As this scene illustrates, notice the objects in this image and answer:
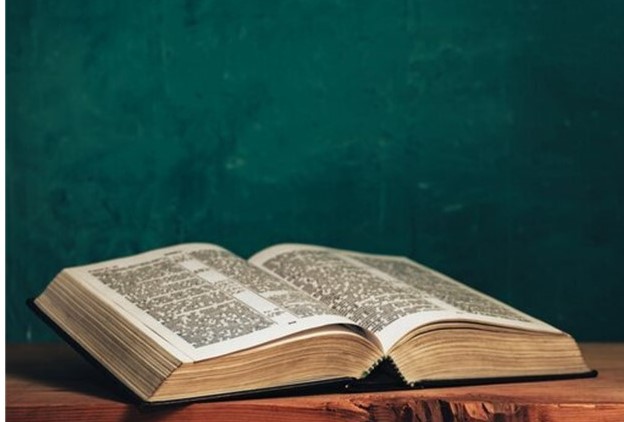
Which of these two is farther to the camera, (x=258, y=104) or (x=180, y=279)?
(x=258, y=104)

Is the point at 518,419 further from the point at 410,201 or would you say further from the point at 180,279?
the point at 410,201

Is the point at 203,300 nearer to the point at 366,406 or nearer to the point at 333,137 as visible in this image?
the point at 366,406

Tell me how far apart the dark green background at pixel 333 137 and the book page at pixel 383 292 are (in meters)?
0.17

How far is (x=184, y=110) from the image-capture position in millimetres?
1425

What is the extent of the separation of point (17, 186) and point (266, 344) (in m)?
0.61

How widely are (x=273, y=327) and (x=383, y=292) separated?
169 millimetres

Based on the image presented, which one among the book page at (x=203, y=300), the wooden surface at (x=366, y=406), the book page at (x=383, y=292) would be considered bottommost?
the wooden surface at (x=366, y=406)

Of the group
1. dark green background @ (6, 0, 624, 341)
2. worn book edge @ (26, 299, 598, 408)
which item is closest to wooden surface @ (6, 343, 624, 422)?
worn book edge @ (26, 299, 598, 408)

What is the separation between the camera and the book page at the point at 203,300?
0.94 meters

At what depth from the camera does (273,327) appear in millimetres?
947

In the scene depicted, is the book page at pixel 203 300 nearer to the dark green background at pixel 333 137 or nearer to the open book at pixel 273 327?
the open book at pixel 273 327

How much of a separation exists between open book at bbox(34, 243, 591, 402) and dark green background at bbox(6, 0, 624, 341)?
0.86ft

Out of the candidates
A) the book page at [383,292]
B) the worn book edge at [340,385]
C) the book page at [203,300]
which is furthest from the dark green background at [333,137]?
the worn book edge at [340,385]

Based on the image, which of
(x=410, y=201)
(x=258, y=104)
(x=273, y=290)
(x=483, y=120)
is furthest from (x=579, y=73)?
(x=273, y=290)
